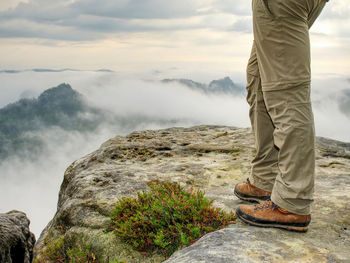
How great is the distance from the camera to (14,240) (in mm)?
5449

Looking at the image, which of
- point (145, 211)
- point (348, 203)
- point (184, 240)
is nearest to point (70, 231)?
point (145, 211)

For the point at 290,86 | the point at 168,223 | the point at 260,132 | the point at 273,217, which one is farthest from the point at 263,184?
the point at 290,86

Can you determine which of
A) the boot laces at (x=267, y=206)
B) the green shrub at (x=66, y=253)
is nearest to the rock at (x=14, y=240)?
the green shrub at (x=66, y=253)


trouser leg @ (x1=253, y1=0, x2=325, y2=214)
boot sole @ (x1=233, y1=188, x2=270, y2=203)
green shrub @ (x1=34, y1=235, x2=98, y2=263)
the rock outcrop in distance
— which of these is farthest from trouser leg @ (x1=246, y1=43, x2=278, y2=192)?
green shrub @ (x1=34, y1=235, x2=98, y2=263)

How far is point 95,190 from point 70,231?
973mm

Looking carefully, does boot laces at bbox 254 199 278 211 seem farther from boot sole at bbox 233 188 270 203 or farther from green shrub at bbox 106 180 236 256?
boot sole at bbox 233 188 270 203

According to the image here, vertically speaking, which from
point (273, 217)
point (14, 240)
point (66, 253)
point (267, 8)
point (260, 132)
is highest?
point (267, 8)

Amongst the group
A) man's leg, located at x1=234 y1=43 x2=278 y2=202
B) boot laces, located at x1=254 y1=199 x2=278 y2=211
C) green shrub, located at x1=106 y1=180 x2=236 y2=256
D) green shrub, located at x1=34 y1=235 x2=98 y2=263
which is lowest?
green shrub, located at x1=34 y1=235 x2=98 y2=263

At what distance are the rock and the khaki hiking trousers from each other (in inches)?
172

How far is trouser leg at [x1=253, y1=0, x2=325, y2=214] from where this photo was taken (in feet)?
10.9

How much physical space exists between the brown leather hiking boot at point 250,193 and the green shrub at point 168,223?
0.66 m

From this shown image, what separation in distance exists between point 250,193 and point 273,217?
1017 millimetres

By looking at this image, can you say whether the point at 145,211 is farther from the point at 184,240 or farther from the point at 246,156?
the point at 246,156

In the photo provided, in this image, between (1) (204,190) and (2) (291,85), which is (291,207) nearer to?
(2) (291,85)
